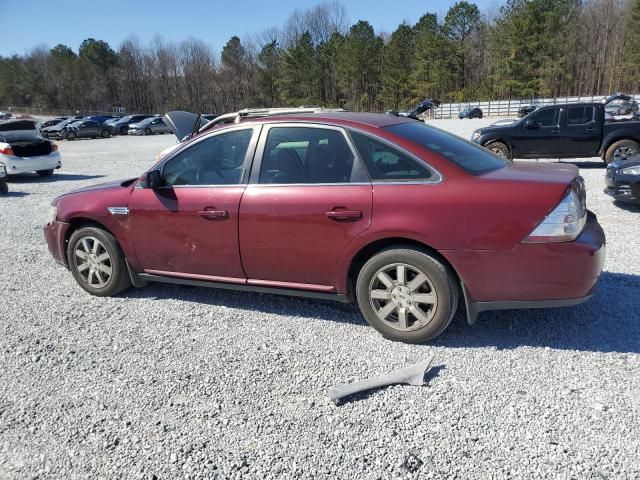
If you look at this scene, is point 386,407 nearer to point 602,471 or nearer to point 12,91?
point 602,471

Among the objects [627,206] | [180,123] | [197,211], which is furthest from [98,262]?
[627,206]

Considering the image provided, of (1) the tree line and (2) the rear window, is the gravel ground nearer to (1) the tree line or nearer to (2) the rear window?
(2) the rear window

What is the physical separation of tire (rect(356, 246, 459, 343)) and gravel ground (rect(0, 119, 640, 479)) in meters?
0.14

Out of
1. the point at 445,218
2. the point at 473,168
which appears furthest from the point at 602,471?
the point at 473,168

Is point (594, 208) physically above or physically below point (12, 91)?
below

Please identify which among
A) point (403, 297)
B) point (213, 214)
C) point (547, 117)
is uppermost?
point (547, 117)

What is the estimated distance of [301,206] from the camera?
3762 mm

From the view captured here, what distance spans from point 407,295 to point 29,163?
558 inches

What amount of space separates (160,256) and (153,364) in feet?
3.88

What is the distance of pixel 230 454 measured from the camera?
8.48ft

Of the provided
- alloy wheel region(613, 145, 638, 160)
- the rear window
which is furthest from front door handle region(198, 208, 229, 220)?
alloy wheel region(613, 145, 638, 160)

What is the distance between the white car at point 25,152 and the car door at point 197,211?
1189 cm

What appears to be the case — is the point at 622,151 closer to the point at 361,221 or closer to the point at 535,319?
the point at 535,319

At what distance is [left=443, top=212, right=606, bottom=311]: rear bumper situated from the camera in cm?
323
